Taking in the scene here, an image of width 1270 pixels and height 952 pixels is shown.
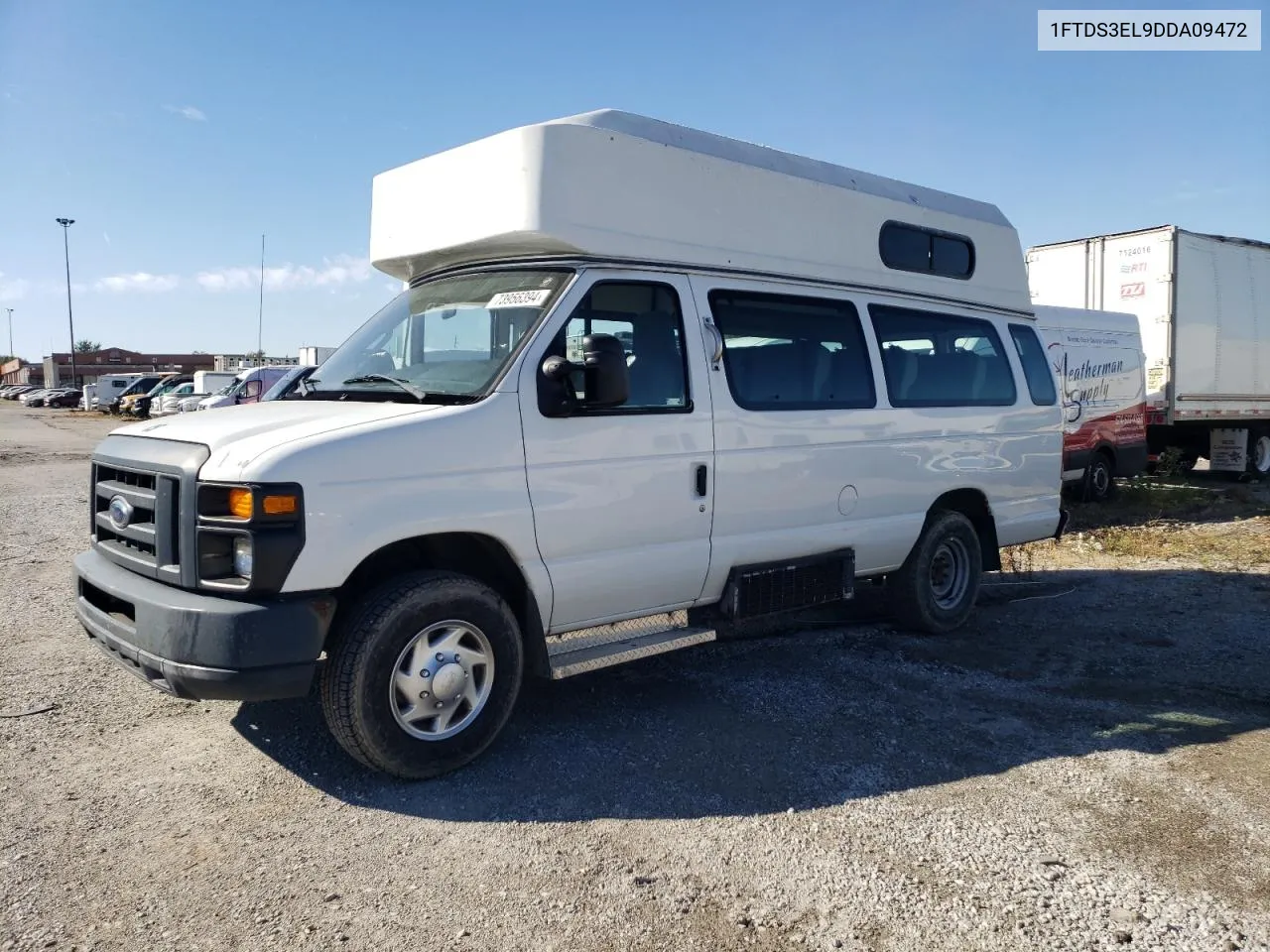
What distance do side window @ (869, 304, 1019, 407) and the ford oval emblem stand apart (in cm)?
429

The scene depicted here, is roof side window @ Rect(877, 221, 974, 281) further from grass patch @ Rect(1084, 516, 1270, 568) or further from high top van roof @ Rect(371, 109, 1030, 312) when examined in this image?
grass patch @ Rect(1084, 516, 1270, 568)

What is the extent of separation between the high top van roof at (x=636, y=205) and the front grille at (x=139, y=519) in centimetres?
185

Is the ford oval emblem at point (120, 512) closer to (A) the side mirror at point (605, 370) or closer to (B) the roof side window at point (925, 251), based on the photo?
(A) the side mirror at point (605, 370)

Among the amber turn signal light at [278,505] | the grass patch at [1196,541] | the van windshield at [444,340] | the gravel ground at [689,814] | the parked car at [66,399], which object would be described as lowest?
the gravel ground at [689,814]

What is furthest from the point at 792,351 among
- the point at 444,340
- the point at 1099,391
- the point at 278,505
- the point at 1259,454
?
the point at 1259,454

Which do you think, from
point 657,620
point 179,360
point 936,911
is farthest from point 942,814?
point 179,360

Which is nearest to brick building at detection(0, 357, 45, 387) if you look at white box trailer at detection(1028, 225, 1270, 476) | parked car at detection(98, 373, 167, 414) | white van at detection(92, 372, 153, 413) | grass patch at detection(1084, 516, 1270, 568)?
white van at detection(92, 372, 153, 413)

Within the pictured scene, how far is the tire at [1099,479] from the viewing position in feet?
43.3

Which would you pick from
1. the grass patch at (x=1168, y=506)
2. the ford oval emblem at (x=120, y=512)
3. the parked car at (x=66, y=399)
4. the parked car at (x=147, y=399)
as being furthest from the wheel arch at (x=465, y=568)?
the parked car at (x=66, y=399)

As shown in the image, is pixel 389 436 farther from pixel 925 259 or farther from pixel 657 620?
pixel 925 259

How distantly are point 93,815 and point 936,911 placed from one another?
10.4 ft

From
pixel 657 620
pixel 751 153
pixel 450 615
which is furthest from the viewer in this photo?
pixel 751 153

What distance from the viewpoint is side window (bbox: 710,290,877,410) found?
5.13 meters

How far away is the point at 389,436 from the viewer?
3822mm
